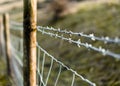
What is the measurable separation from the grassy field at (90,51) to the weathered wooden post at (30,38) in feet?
21.3

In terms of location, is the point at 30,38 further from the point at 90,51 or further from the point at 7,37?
the point at 90,51

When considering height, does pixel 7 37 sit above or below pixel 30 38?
below

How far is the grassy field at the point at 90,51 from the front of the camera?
16297mm

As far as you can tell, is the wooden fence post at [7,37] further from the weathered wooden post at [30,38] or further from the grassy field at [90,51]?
the weathered wooden post at [30,38]

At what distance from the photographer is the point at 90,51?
826 inches

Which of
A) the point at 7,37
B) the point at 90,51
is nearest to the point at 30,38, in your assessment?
the point at 7,37

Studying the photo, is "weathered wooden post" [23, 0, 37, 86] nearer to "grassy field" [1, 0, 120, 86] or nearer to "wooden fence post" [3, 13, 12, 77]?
"grassy field" [1, 0, 120, 86]

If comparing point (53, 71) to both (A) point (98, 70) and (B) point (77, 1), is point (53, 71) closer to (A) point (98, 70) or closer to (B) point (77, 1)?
(A) point (98, 70)

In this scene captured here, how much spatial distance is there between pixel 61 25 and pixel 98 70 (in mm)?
15740

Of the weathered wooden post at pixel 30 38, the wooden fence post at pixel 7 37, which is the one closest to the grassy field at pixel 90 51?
the wooden fence post at pixel 7 37

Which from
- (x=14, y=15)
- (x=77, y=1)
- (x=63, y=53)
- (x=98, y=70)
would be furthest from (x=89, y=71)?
(x=14, y=15)

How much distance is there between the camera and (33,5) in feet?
17.7

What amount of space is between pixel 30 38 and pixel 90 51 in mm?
15632

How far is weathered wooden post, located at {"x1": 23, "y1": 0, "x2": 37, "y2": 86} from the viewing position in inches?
213
